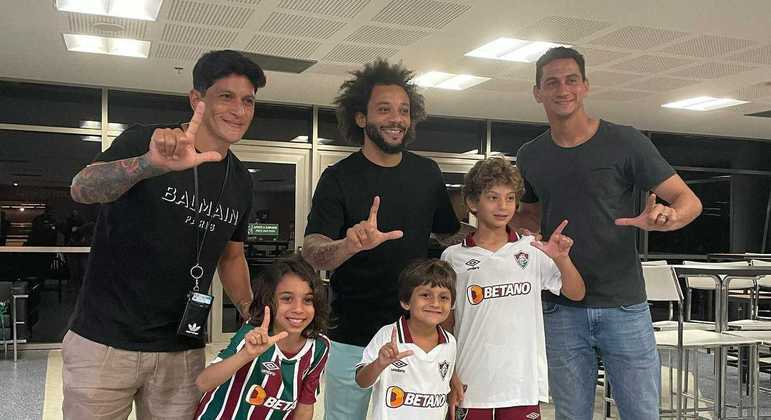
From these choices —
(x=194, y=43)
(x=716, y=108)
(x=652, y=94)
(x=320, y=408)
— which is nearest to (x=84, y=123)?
(x=194, y=43)

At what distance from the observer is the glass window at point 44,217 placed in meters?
7.11

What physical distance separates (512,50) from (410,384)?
4.15 metres

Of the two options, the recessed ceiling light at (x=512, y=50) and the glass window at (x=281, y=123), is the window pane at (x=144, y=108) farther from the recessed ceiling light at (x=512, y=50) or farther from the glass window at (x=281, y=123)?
the recessed ceiling light at (x=512, y=50)

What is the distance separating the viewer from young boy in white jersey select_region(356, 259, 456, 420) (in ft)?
6.77

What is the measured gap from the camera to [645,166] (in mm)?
2160

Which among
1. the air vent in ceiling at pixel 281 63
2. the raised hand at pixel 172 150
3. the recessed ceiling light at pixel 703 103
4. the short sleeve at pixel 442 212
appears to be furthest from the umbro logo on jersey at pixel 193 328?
the recessed ceiling light at pixel 703 103

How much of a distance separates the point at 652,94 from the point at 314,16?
4.20 m

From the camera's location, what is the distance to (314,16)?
4.73 meters

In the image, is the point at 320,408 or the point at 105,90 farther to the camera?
the point at 105,90

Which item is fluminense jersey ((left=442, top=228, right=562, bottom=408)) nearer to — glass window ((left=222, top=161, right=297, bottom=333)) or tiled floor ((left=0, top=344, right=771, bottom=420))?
tiled floor ((left=0, top=344, right=771, bottom=420))

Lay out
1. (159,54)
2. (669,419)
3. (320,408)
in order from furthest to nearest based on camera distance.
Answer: (159,54), (320,408), (669,419)

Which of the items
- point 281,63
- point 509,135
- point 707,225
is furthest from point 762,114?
point 281,63

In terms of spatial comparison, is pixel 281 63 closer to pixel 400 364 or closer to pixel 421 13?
pixel 421 13

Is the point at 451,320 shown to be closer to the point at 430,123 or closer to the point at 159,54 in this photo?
the point at 159,54
